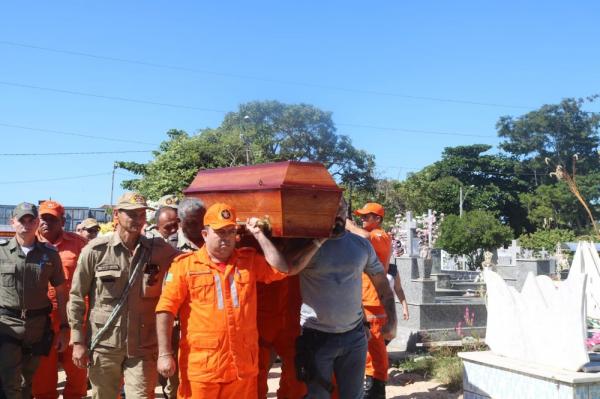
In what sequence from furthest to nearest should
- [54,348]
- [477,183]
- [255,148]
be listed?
1. [477,183]
2. [255,148]
3. [54,348]

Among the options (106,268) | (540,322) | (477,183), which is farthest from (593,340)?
(477,183)

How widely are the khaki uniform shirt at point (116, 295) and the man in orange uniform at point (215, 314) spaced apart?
0.70 metres

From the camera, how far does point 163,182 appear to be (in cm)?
2419

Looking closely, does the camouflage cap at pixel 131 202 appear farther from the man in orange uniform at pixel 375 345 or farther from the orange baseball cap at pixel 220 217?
the man in orange uniform at pixel 375 345

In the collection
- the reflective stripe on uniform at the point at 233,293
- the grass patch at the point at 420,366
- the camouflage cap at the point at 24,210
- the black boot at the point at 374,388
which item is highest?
the camouflage cap at the point at 24,210

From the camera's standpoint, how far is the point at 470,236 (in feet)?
123

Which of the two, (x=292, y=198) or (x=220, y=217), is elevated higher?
(x=292, y=198)

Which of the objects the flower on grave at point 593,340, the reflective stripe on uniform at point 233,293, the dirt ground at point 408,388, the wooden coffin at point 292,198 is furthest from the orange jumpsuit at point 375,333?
the reflective stripe on uniform at point 233,293

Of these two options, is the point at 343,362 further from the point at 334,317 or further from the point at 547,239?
the point at 547,239

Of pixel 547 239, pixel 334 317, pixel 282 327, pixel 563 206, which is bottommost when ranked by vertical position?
pixel 282 327

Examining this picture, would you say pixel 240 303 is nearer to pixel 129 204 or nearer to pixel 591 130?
pixel 129 204

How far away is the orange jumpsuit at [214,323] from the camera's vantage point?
127 inches

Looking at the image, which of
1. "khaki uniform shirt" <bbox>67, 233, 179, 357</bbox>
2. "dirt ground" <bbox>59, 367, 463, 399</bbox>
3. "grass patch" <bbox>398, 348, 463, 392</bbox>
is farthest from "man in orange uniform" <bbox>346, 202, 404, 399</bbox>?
"khaki uniform shirt" <bbox>67, 233, 179, 357</bbox>

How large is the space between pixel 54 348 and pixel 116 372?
4.01ft
